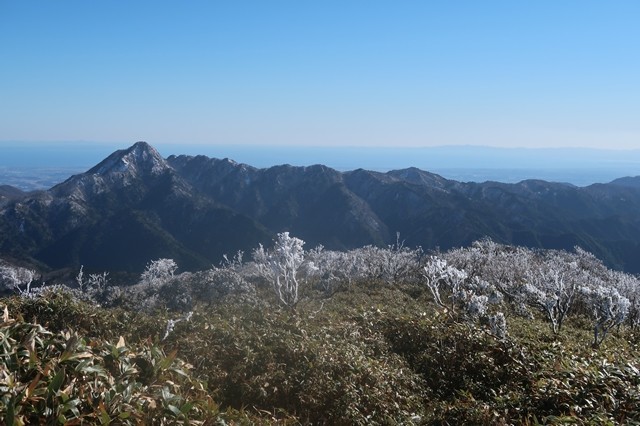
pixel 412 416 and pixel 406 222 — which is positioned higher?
pixel 412 416

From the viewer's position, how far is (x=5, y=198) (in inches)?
6924

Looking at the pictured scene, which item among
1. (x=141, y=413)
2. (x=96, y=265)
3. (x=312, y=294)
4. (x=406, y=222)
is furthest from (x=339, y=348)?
(x=406, y=222)

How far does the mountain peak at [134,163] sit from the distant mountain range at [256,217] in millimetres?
424

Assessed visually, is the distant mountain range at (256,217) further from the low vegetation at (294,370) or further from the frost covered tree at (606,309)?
the low vegetation at (294,370)

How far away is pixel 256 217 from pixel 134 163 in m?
57.2

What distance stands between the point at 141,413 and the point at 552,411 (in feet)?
18.0

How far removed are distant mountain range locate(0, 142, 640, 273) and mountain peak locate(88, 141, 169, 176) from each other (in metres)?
0.42

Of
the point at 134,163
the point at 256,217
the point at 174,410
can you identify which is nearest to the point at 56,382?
the point at 174,410

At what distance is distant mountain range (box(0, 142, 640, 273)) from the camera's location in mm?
138750

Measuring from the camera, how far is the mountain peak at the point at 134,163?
7219 inches

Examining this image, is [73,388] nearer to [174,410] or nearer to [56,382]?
[56,382]

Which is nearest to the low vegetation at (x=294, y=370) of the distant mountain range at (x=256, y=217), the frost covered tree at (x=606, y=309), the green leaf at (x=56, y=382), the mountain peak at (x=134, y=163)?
the green leaf at (x=56, y=382)

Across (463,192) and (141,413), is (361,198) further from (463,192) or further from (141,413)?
(141,413)

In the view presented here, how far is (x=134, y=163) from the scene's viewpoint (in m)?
190
